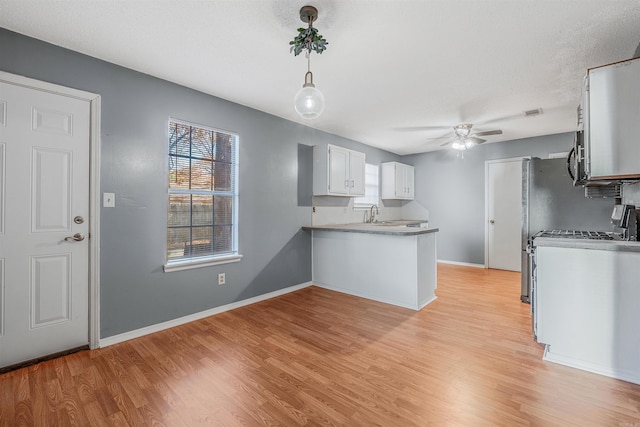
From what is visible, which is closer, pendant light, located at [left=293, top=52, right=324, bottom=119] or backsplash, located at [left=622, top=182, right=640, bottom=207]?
pendant light, located at [left=293, top=52, right=324, bottom=119]

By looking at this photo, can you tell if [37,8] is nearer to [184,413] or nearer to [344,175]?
[184,413]

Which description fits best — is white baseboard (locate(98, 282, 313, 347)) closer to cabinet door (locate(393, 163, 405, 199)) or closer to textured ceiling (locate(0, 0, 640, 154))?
textured ceiling (locate(0, 0, 640, 154))

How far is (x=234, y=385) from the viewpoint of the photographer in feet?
6.09

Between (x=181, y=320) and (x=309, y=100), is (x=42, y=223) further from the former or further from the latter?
(x=309, y=100)

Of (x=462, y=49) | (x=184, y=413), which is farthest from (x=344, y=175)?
(x=184, y=413)

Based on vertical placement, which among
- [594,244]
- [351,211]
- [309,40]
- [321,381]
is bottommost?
[321,381]

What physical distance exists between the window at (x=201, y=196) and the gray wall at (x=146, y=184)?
103 millimetres

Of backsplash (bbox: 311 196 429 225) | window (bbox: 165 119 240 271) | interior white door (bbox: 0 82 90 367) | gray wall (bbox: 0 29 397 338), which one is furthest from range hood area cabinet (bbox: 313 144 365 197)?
interior white door (bbox: 0 82 90 367)

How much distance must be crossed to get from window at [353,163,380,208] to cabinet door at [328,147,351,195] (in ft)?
3.58

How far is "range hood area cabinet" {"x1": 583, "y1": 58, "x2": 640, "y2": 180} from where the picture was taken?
178cm

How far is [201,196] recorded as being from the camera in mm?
3105

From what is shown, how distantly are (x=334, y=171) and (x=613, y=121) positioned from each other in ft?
9.52

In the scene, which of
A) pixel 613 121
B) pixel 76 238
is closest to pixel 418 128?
pixel 613 121

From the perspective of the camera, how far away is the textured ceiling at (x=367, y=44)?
1.77 meters
